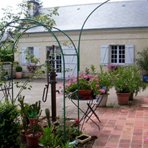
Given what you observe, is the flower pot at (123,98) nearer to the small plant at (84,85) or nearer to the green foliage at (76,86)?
the small plant at (84,85)

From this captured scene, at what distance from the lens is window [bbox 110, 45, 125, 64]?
16.9m

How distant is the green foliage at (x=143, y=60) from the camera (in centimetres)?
1556

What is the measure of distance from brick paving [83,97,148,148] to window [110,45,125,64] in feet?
30.0

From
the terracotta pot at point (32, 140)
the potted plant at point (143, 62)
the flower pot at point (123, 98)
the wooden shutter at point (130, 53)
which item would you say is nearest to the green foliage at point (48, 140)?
the terracotta pot at point (32, 140)

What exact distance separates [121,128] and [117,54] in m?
11.5

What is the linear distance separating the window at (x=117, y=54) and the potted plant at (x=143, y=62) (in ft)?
3.54

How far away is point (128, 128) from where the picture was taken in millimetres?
5785

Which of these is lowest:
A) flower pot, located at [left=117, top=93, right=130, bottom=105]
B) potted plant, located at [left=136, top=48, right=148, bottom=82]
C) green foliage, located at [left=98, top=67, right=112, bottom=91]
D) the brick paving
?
the brick paving

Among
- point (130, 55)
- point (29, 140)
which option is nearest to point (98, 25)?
point (130, 55)

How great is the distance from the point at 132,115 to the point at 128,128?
1256mm

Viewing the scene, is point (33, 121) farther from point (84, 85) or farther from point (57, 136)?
point (84, 85)

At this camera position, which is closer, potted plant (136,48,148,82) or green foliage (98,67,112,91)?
green foliage (98,67,112,91)

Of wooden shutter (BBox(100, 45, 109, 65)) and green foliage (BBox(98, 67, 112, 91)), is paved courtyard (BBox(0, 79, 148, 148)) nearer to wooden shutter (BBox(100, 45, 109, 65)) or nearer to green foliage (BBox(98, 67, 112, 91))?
green foliage (BBox(98, 67, 112, 91))

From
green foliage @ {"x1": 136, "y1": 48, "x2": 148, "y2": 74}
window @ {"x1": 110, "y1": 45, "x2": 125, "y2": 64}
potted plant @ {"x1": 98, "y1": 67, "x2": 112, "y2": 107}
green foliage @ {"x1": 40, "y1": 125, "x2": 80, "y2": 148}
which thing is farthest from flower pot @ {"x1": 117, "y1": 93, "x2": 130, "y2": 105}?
window @ {"x1": 110, "y1": 45, "x2": 125, "y2": 64}
